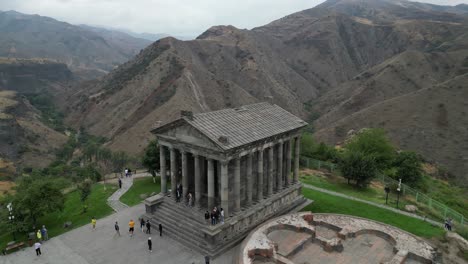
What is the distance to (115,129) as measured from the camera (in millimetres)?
98438

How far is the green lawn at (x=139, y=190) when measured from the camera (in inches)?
1522

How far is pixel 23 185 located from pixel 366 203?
36.3 meters

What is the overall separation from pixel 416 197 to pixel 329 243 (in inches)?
792

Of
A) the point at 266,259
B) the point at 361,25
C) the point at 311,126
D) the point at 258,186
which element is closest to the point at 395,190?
the point at 258,186

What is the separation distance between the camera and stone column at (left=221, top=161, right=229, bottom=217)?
27.5 metres

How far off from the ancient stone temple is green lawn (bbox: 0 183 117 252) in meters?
6.78

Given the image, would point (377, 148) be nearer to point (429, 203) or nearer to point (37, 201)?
point (429, 203)

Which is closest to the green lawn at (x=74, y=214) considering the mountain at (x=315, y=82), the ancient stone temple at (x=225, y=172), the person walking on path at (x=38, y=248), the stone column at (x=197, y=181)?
the person walking on path at (x=38, y=248)

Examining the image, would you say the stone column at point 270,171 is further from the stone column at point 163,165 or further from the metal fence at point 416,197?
the metal fence at point 416,197

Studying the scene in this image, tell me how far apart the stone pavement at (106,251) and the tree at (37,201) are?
2.94 meters

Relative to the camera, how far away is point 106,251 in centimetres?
2820

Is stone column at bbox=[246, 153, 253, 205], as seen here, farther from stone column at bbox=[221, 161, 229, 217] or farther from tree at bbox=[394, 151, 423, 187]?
tree at bbox=[394, 151, 423, 187]

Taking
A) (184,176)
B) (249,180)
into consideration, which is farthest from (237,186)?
(184,176)

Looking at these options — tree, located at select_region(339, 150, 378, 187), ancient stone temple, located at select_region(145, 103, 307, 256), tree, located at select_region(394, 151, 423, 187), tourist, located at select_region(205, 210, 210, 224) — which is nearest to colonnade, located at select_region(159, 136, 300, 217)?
ancient stone temple, located at select_region(145, 103, 307, 256)
